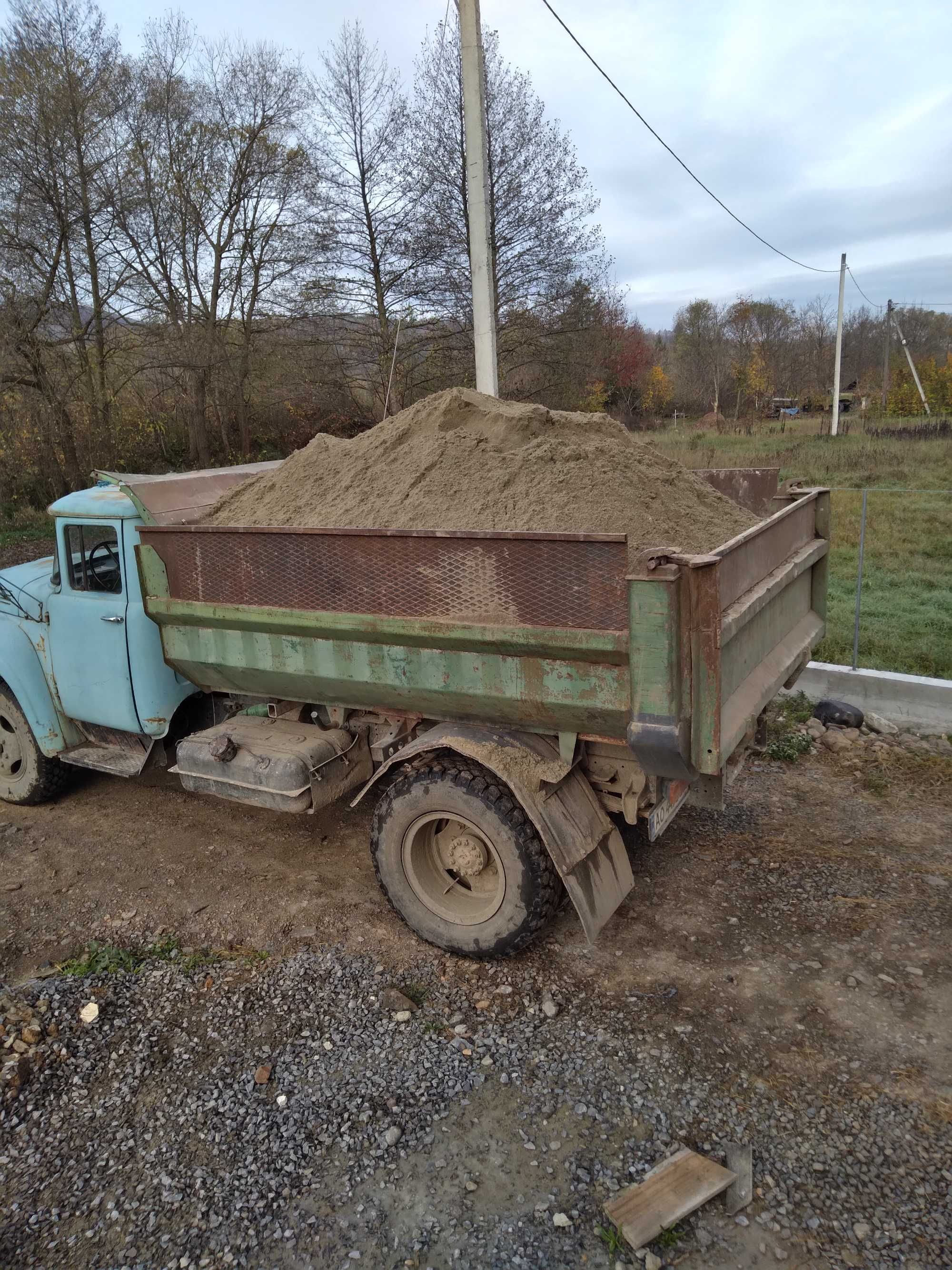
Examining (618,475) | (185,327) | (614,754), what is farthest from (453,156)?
(614,754)

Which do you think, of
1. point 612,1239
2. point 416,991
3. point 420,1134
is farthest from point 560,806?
point 612,1239

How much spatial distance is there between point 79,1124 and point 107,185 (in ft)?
60.7

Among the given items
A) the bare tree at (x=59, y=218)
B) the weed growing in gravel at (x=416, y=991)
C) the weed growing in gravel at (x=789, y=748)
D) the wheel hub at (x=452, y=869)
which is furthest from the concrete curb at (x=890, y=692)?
the bare tree at (x=59, y=218)

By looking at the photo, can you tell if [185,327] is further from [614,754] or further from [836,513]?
[614,754]

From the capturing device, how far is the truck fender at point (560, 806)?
10.6ft

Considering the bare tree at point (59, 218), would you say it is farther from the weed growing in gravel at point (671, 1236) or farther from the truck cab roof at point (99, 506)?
the weed growing in gravel at point (671, 1236)

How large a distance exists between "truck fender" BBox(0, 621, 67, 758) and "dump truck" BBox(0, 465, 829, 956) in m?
0.02

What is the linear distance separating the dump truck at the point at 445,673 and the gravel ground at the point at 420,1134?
505 millimetres

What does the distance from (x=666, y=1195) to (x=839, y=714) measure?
4.25m

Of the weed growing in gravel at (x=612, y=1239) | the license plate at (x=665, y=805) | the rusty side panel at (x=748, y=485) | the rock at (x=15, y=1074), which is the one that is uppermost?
the rusty side panel at (x=748, y=485)

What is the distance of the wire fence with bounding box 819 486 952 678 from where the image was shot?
6.89 m

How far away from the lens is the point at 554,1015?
3244 millimetres

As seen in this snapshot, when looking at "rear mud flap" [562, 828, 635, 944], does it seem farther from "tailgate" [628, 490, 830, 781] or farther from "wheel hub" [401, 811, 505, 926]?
"tailgate" [628, 490, 830, 781]

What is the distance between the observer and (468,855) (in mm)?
3555
